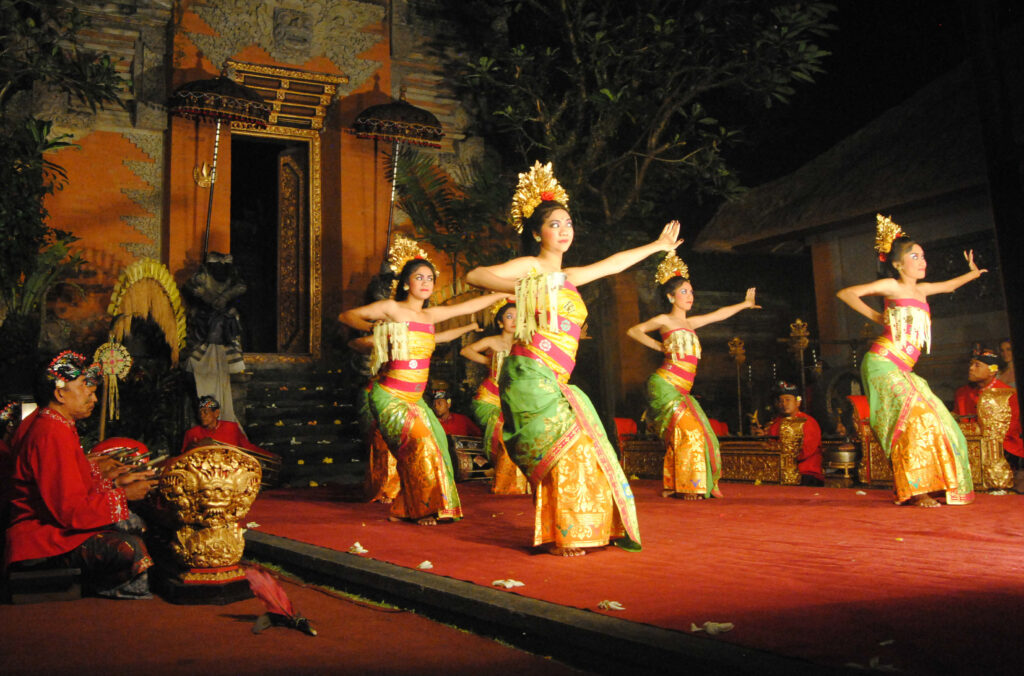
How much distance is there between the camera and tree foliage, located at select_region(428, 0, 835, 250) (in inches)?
414

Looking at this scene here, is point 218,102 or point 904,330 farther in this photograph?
point 218,102

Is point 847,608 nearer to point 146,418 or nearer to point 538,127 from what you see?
point 146,418

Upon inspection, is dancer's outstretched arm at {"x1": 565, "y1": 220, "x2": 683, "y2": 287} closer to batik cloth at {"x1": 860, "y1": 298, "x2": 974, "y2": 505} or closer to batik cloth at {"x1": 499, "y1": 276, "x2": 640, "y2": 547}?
batik cloth at {"x1": 499, "y1": 276, "x2": 640, "y2": 547}

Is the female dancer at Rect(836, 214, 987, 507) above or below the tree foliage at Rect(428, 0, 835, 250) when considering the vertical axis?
below

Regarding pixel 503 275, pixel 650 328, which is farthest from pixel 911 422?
pixel 503 275

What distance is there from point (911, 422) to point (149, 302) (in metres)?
8.54

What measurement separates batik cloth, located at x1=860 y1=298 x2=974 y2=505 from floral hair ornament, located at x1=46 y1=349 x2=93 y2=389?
210 inches

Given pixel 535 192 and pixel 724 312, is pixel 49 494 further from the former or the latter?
pixel 724 312

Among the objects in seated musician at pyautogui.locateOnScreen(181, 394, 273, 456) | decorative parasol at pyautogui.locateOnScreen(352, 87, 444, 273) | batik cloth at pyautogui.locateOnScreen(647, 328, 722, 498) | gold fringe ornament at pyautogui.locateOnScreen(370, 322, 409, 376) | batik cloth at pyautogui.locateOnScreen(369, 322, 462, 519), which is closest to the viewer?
batik cloth at pyautogui.locateOnScreen(369, 322, 462, 519)

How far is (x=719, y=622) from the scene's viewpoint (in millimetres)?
2889

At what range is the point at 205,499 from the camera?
4.00 metres

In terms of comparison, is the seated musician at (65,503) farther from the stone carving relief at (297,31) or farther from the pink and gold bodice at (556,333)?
the stone carving relief at (297,31)

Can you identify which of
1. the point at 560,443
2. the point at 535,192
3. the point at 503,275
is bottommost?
the point at 560,443

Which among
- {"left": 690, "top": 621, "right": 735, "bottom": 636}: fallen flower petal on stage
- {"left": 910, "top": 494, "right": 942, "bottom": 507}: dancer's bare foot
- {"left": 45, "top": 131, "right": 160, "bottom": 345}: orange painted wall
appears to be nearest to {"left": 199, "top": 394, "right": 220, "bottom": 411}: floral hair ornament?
{"left": 45, "top": 131, "right": 160, "bottom": 345}: orange painted wall
